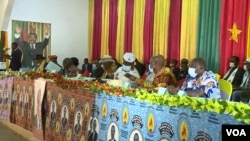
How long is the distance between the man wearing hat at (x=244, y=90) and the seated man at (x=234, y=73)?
91 mm

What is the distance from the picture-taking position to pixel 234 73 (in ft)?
23.6

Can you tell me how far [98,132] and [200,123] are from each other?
62.1 inches

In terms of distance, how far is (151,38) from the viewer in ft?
33.6

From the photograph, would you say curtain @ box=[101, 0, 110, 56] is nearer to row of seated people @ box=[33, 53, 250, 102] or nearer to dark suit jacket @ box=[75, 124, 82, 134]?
row of seated people @ box=[33, 53, 250, 102]

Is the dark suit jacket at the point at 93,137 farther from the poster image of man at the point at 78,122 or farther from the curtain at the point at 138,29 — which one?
the curtain at the point at 138,29

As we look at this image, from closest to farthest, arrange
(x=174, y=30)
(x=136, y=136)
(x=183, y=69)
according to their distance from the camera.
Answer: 1. (x=136, y=136)
2. (x=183, y=69)
3. (x=174, y=30)

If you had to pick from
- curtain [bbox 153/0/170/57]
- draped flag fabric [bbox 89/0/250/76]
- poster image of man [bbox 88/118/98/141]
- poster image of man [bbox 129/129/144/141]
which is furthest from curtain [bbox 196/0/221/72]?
poster image of man [bbox 129/129/144/141]

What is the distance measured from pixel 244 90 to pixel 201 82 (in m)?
2.31

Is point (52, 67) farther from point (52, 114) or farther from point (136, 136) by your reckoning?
point (136, 136)

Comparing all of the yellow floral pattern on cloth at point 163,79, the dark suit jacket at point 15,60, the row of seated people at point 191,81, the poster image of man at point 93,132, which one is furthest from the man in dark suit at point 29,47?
the poster image of man at point 93,132

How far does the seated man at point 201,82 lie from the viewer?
4129 mm

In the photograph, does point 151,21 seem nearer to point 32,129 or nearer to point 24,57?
point 24,57

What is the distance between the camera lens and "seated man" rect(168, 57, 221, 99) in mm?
4129

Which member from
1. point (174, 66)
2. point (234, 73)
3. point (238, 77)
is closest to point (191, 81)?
point (238, 77)
